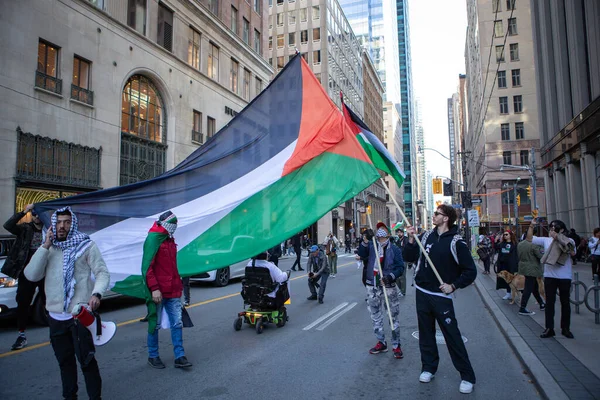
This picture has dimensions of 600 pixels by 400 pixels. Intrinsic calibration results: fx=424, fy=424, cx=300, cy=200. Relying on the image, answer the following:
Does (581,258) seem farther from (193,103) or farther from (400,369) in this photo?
(193,103)

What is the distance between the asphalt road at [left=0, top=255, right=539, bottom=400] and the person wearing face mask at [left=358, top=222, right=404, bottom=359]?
0.28m

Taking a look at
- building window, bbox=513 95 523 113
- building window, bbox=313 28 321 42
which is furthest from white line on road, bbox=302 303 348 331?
building window, bbox=513 95 523 113

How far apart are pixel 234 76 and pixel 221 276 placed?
23609 millimetres

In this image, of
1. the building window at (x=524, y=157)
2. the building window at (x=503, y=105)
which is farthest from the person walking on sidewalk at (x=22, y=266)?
the building window at (x=503, y=105)

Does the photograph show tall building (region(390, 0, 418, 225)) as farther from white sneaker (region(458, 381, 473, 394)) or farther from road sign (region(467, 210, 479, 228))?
white sneaker (region(458, 381, 473, 394))

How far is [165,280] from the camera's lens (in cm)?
546

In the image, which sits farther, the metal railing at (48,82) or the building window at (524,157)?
the building window at (524,157)

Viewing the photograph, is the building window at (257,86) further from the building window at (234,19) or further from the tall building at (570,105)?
the tall building at (570,105)

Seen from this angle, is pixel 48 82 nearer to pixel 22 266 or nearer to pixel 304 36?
pixel 22 266

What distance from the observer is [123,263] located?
6.10m

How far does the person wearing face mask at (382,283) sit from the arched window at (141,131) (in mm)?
19307

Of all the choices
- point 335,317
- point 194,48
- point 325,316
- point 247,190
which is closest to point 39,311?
point 247,190

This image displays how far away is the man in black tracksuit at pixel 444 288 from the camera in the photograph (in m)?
4.81

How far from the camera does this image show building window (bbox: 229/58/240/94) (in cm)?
3350
